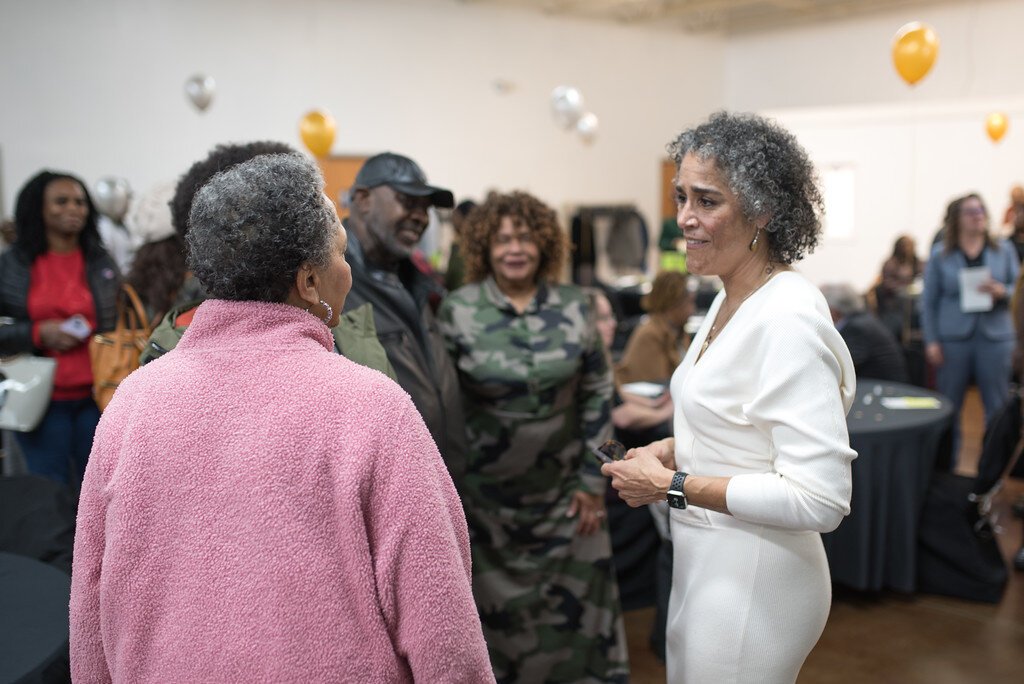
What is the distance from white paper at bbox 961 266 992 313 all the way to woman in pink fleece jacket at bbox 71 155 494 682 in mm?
4715

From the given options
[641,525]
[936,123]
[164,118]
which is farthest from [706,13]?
[641,525]

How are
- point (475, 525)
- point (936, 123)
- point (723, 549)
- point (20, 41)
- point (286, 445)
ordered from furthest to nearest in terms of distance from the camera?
point (936, 123) → point (20, 41) → point (475, 525) → point (723, 549) → point (286, 445)

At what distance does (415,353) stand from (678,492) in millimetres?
853

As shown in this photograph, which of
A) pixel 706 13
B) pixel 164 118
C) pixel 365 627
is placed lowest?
pixel 365 627

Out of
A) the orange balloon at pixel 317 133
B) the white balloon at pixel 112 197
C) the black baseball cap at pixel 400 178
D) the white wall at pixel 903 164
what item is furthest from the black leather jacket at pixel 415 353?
the white wall at pixel 903 164

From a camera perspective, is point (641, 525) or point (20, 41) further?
point (20, 41)

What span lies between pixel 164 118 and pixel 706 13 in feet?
24.2

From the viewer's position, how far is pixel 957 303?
5031 mm

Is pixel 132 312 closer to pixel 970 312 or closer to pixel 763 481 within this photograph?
pixel 763 481

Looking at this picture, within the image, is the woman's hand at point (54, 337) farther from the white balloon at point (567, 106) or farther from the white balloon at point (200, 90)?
the white balloon at point (567, 106)

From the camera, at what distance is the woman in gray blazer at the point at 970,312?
496 cm

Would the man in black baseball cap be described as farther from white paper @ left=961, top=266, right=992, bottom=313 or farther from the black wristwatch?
white paper @ left=961, top=266, right=992, bottom=313

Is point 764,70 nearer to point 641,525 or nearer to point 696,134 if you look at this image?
point 641,525

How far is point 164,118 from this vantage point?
8023 mm
